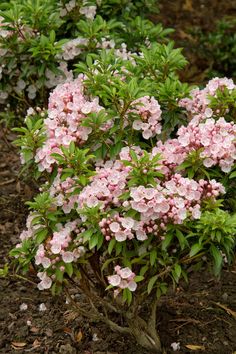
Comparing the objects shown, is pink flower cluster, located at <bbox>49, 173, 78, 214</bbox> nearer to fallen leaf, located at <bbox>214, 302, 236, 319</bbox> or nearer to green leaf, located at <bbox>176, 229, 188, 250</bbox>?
green leaf, located at <bbox>176, 229, 188, 250</bbox>

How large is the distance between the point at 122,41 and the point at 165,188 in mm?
1841

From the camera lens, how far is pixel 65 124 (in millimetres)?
3758

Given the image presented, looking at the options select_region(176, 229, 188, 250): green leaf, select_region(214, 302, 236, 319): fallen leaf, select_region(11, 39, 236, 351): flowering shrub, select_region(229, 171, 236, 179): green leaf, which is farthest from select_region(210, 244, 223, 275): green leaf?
select_region(214, 302, 236, 319): fallen leaf

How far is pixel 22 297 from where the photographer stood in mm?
4492

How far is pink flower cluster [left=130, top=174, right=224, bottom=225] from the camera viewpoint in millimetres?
3203

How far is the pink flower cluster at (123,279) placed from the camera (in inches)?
131

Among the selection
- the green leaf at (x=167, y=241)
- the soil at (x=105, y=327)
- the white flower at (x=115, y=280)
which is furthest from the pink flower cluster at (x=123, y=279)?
the soil at (x=105, y=327)

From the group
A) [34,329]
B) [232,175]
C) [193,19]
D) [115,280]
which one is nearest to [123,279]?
[115,280]

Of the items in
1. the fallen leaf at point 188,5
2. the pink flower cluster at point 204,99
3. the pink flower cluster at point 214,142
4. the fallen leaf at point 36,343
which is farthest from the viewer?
the fallen leaf at point 188,5

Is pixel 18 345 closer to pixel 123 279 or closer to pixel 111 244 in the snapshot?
pixel 123 279

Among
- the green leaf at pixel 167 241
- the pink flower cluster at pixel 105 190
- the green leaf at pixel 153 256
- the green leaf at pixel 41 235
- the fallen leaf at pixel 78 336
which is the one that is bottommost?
the fallen leaf at pixel 78 336

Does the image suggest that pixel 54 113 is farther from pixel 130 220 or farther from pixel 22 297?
pixel 22 297

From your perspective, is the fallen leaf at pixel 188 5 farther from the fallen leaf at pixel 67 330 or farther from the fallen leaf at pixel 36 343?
the fallen leaf at pixel 36 343

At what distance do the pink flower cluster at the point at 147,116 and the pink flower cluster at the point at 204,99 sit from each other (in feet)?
0.82
